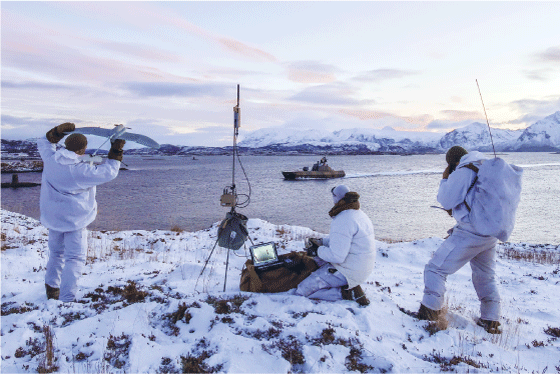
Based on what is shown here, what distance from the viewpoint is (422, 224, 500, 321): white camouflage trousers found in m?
4.50

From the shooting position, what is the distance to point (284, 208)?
96.1 feet

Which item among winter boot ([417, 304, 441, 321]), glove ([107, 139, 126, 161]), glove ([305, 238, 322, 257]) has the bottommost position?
winter boot ([417, 304, 441, 321])

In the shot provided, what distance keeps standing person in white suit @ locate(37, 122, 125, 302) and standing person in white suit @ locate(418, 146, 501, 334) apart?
14.8ft

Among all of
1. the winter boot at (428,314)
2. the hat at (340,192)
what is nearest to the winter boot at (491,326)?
the winter boot at (428,314)

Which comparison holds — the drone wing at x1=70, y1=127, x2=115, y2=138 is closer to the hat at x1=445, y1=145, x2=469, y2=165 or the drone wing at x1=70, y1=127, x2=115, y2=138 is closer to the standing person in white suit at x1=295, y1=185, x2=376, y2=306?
the standing person in white suit at x1=295, y1=185, x2=376, y2=306

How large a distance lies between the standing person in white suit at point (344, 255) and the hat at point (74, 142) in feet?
11.9

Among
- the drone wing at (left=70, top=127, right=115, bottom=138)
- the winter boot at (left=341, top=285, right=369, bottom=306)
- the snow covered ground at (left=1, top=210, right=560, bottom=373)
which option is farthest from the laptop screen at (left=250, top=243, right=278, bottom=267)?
the drone wing at (left=70, top=127, right=115, bottom=138)

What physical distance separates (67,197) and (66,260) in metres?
0.92

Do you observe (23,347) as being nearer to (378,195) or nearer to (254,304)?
(254,304)

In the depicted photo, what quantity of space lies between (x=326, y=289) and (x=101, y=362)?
122 inches

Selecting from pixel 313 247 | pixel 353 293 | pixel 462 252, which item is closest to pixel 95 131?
pixel 313 247

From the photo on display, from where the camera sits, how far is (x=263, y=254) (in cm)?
580

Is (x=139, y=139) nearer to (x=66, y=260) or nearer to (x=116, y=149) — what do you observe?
(x=116, y=149)

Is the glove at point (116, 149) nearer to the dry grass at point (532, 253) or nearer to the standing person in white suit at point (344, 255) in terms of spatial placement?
the standing person in white suit at point (344, 255)
